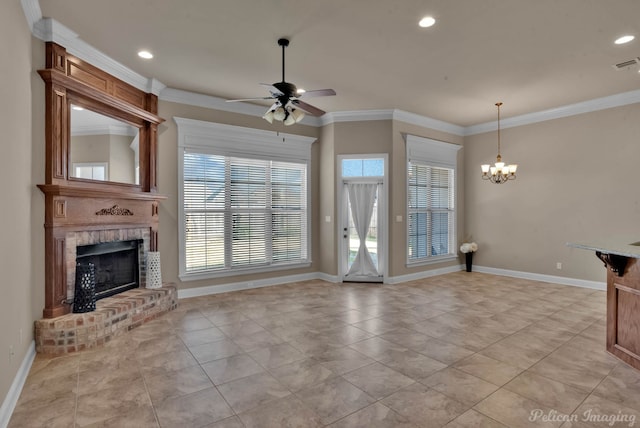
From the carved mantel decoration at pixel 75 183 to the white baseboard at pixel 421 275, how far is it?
427 centimetres

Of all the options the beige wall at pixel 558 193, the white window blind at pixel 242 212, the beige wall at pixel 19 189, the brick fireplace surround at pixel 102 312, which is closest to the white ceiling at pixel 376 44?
the beige wall at pixel 19 189

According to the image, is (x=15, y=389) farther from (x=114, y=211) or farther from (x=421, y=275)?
(x=421, y=275)

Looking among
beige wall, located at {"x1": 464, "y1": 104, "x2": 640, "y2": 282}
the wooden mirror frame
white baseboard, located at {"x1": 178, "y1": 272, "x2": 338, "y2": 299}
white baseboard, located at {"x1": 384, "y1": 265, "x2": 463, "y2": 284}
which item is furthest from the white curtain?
the wooden mirror frame

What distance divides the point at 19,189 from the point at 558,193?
25.6 feet

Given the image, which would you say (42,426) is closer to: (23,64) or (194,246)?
(23,64)

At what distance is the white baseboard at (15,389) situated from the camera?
224 cm

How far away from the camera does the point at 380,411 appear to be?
238 cm

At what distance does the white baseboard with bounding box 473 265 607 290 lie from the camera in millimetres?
5906

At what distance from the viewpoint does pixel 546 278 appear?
21.4ft

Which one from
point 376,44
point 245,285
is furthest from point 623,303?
point 245,285

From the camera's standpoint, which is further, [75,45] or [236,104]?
[236,104]

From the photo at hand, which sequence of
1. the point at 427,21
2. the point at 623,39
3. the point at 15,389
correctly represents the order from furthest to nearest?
the point at 623,39
the point at 427,21
the point at 15,389

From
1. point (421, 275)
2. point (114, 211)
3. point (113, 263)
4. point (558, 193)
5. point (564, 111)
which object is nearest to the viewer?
point (114, 211)

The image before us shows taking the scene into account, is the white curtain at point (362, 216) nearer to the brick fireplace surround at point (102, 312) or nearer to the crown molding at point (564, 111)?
the crown molding at point (564, 111)
